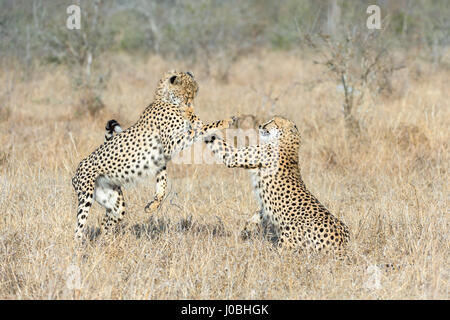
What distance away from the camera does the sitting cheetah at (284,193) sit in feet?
13.1

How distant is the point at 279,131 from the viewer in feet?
15.4

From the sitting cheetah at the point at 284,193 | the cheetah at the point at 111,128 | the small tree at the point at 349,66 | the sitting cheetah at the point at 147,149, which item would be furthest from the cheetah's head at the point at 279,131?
the small tree at the point at 349,66

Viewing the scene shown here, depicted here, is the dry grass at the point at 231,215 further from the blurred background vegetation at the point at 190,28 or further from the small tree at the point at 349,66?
the blurred background vegetation at the point at 190,28

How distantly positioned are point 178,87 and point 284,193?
1.08m

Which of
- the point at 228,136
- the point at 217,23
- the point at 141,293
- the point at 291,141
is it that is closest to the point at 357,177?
the point at 228,136

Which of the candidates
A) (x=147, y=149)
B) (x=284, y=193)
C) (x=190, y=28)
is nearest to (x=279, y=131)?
(x=284, y=193)

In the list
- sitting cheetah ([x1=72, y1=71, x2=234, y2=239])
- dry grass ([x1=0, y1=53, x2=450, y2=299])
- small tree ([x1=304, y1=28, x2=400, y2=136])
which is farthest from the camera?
small tree ([x1=304, y1=28, x2=400, y2=136])

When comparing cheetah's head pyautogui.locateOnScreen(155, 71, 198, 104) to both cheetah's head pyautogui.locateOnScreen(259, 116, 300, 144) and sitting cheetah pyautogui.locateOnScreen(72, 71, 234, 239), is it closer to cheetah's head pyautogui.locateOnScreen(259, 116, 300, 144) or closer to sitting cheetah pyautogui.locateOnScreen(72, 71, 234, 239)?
sitting cheetah pyautogui.locateOnScreen(72, 71, 234, 239)

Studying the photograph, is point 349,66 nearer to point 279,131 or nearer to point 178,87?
point 279,131

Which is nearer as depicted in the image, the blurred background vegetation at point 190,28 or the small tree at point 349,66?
the small tree at point 349,66

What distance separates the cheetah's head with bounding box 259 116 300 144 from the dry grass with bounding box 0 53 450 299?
0.79m

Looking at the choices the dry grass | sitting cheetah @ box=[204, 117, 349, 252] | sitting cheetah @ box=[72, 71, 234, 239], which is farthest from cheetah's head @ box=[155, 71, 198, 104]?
the dry grass

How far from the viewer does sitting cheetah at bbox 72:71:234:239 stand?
167 inches

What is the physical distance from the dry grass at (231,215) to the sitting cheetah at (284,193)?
16cm
